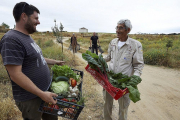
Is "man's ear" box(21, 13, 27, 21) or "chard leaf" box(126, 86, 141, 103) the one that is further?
"chard leaf" box(126, 86, 141, 103)

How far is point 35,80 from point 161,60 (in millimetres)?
9772

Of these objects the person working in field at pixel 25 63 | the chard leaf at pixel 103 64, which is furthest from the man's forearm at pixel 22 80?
the chard leaf at pixel 103 64

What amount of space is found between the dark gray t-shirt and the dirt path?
261cm

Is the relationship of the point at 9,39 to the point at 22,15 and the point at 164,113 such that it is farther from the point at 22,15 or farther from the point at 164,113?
the point at 164,113

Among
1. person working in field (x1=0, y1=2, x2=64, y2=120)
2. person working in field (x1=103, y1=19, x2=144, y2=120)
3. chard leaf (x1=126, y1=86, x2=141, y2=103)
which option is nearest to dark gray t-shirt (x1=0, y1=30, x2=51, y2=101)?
person working in field (x1=0, y1=2, x2=64, y2=120)

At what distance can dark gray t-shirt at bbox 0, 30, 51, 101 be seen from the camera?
1.39 metres

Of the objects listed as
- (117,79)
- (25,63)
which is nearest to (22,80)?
(25,63)

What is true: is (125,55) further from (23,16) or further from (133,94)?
(23,16)

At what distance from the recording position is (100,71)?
250 centimetres

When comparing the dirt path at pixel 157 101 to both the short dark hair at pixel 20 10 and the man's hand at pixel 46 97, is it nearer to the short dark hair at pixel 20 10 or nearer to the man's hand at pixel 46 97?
the man's hand at pixel 46 97

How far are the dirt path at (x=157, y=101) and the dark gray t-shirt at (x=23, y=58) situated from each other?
2.61 metres

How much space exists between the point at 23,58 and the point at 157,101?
4.63 metres

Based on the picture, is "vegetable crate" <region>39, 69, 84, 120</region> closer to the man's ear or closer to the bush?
the man's ear

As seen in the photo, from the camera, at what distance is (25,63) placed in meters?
1.60
